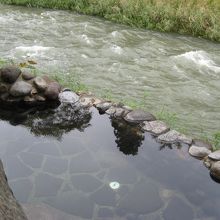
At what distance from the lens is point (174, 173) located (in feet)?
22.5

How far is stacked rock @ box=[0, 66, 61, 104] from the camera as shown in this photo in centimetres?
870

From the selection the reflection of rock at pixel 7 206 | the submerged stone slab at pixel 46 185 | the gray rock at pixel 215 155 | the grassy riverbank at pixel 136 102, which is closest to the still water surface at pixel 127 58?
the grassy riverbank at pixel 136 102

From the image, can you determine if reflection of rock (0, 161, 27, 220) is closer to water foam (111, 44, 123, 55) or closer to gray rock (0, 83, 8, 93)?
gray rock (0, 83, 8, 93)

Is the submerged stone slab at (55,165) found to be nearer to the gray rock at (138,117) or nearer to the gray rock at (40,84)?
the gray rock at (138,117)

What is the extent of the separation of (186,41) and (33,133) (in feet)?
29.6

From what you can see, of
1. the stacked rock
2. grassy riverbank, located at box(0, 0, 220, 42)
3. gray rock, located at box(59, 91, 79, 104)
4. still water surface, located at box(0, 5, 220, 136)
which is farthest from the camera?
grassy riverbank, located at box(0, 0, 220, 42)

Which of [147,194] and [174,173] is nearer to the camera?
[147,194]

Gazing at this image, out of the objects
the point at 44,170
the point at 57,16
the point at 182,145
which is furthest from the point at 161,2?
the point at 44,170

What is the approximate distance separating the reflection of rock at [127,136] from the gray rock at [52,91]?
149 cm

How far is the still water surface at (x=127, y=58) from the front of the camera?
981 centimetres

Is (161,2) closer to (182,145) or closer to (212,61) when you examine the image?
(212,61)

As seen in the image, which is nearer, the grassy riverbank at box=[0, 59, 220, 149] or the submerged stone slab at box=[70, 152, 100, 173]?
the submerged stone slab at box=[70, 152, 100, 173]

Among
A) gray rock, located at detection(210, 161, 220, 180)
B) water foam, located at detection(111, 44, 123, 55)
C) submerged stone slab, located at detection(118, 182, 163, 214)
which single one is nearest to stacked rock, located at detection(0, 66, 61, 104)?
submerged stone slab, located at detection(118, 182, 163, 214)

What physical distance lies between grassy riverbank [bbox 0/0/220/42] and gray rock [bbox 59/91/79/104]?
26.4 feet
